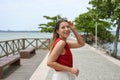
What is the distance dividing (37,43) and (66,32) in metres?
22.6

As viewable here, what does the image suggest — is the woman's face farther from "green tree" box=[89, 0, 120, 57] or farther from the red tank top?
"green tree" box=[89, 0, 120, 57]

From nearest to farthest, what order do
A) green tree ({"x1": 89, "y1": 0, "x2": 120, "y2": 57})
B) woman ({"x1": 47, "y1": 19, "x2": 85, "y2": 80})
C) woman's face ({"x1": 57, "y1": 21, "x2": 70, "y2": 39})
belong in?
woman ({"x1": 47, "y1": 19, "x2": 85, "y2": 80})
woman's face ({"x1": 57, "y1": 21, "x2": 70, "y2": 39})
green tree ({"x1": 89, "y1": 0, "x2": 120, "y2": 57})

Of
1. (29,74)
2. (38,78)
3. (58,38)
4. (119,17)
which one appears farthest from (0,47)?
(58,38)

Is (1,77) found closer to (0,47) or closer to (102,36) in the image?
(0,47)

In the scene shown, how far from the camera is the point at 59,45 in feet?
12.0

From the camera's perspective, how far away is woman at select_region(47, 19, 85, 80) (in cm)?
366

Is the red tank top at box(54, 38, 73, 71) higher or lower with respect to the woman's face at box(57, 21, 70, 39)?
lower

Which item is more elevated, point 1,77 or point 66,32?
point 66,32

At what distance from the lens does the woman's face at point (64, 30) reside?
3.80 m

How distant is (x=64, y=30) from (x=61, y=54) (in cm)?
29

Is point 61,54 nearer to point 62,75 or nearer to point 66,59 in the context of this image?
point 66,59

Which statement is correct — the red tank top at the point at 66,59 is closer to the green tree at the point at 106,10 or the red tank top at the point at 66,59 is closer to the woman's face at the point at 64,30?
the woman's face at the point at 64,30

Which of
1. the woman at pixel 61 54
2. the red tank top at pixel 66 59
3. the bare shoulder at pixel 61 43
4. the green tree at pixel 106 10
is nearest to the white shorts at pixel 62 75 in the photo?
the woman at pixel 61 54

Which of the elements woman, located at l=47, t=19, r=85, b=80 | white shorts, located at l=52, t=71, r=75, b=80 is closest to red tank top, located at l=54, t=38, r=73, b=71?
woman, located at l=47, t=19, r=85, b=80
